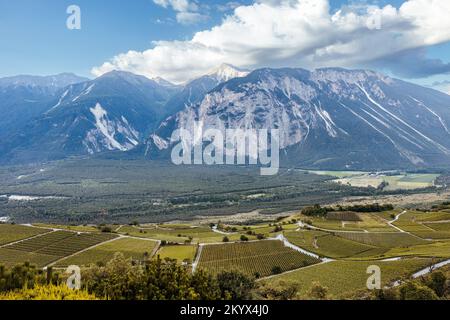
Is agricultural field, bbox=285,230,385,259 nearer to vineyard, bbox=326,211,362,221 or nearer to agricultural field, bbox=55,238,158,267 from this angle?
vineyard, bbox=326,211,362,221

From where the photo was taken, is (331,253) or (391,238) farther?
(391,238)

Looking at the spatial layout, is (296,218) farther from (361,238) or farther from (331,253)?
(331,253)

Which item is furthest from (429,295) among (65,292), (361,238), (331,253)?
(361,238)

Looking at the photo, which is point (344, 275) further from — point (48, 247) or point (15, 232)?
point (15, 232)

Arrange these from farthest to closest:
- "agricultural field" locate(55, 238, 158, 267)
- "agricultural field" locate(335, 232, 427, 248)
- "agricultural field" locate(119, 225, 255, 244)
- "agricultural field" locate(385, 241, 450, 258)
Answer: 1. "agricultural field" locate(119, 225, 255, 244)
2. "agricultural field" locate(335, 232, 427, 248)
3. "agricultural field" locate(55, 238, 158, 267)
4. "agricultural field" locate(385, 241, 450, 258)

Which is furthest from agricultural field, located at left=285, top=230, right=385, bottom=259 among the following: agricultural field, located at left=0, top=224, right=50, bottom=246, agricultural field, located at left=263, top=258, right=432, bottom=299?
agricultural field, located at left=0, top=224, right=50, bottom=246

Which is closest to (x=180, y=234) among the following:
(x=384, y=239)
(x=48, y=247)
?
(x=48, y=247)
